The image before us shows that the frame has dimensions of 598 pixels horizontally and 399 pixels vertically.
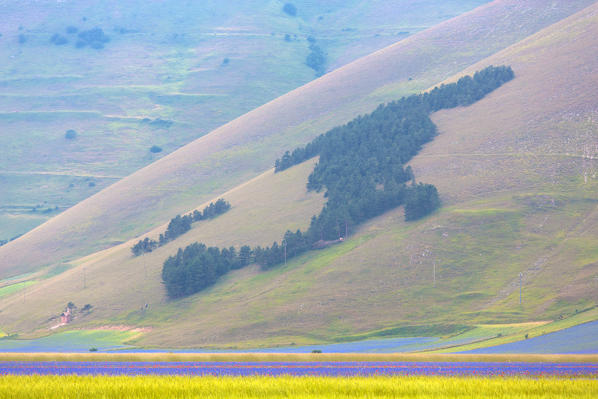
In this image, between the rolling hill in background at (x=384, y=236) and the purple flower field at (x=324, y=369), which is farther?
the rolling hill in background at (x=384, y=236)

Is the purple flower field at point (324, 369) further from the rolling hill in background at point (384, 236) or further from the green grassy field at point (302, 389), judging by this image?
the rolling hill in background at point (384, 236)

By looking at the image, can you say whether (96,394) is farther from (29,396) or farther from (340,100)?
(340,100)

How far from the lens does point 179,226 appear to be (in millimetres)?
116188

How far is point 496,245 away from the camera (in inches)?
3115

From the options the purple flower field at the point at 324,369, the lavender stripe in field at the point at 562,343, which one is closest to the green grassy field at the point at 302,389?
the purple flower field at the point at 324,369

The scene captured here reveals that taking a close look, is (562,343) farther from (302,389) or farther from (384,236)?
(384,236)

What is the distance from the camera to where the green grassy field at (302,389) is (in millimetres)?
23516

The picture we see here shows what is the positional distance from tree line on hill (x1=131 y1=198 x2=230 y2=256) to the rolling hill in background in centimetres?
250

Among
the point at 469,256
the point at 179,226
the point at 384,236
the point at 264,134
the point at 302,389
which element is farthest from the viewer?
the point at 264,134

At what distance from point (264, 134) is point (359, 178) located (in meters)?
55.6

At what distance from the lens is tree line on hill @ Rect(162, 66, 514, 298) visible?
9338cm

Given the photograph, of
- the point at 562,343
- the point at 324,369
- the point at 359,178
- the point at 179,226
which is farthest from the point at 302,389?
the point at 179,226

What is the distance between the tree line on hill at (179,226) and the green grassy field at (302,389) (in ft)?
286

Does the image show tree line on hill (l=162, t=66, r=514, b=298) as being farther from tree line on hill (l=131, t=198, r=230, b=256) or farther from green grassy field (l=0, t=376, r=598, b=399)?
green grassy field (l=0, t=376, r=598, b=399)
